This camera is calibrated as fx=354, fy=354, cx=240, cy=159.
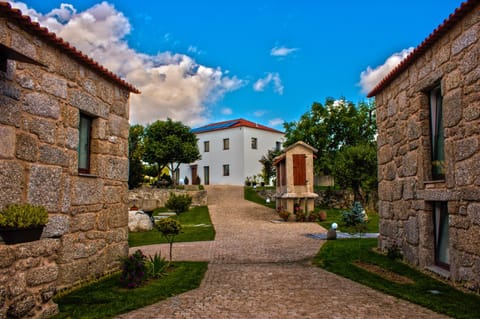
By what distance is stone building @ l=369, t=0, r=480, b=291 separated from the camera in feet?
17.9

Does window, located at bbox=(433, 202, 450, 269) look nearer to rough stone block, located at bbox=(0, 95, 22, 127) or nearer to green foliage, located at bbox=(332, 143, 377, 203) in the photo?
rough stone block, located at bbox=(0, 95, 22, 127)

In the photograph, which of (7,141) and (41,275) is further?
(7,141)

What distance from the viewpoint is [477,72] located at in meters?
5.33

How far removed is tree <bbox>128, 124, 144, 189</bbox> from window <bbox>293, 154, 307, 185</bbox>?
1109 centimetres

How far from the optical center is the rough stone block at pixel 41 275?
413 centimetres

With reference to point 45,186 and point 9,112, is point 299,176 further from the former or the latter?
point 9,112

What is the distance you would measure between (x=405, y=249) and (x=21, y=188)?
24.2 ft

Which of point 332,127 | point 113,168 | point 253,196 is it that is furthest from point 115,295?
point 332,127

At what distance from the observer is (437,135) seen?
22.4ft

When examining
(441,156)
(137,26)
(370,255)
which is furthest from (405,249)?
(137,26)

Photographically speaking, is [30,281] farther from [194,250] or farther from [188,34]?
[188,34]

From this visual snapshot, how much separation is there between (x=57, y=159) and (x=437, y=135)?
22.4 feet

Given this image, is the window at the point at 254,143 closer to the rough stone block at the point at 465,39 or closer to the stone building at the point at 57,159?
the stone building at the point at 57,159

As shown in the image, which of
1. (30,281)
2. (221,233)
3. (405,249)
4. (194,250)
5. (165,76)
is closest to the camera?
(30,281)
